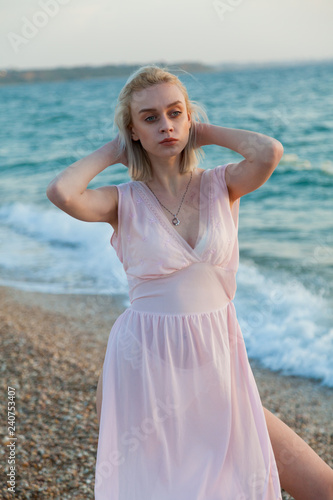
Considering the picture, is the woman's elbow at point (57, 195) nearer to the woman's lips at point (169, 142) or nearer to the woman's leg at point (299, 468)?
the woman's lips at point (169, 142)

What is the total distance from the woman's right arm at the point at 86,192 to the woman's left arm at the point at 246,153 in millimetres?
373

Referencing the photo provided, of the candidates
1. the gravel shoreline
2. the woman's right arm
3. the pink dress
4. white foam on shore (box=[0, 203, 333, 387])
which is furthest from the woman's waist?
white foam on shore (box=[0, 203, 333, 387])

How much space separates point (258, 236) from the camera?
27.9ft

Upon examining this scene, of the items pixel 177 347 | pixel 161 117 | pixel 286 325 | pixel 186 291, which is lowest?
pixel 286 325

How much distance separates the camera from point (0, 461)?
10.8 feet

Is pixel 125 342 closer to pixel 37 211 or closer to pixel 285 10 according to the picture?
pixel 37 211

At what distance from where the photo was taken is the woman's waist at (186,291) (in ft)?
7.27

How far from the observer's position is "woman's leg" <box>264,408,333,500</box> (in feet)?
7.26

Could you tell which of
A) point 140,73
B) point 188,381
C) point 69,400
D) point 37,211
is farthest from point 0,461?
point 37,211

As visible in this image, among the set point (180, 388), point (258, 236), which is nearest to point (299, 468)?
point (180, 388)

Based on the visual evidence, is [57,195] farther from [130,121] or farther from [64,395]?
[64,395]

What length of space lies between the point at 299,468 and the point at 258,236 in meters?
6.39

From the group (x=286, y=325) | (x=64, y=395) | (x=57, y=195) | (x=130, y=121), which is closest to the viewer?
(x=57, y=195)

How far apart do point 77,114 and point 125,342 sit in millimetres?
22071
